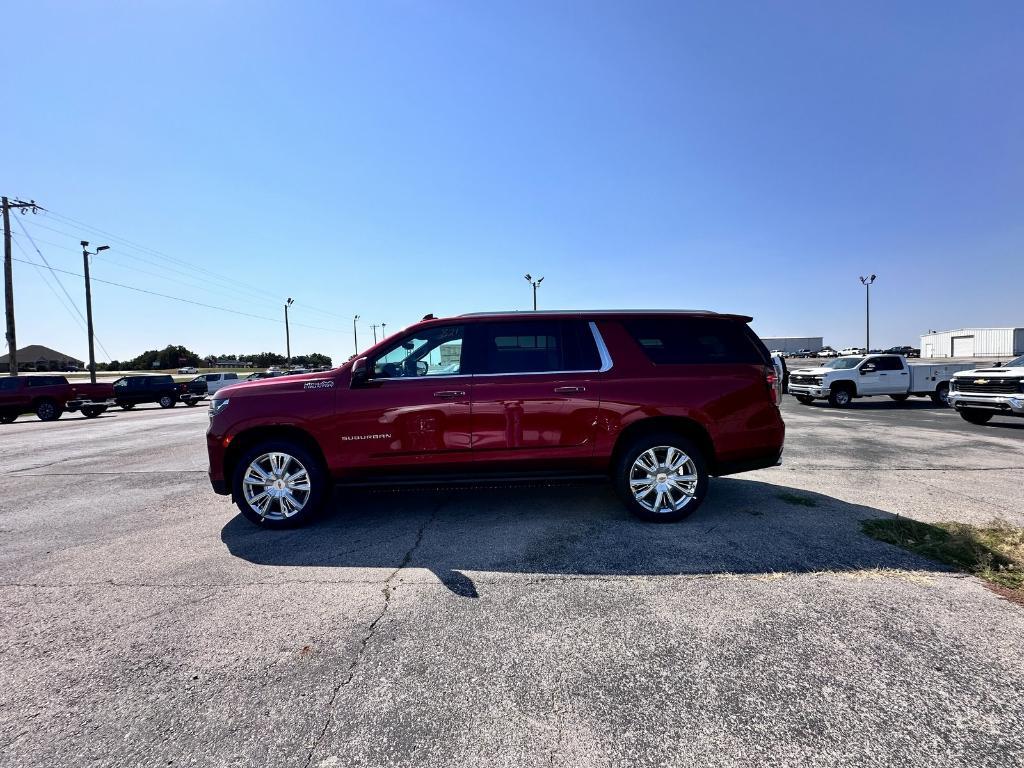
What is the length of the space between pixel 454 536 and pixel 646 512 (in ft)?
5.88

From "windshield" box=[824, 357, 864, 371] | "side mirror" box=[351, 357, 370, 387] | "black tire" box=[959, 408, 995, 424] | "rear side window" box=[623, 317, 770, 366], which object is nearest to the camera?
"side mirror" box=[351, 357, 370, 387]

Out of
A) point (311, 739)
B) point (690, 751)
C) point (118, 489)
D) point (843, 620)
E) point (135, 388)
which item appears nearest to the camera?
point (690, 751)

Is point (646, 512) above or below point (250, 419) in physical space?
below

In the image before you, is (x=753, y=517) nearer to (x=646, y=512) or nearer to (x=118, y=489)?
(x=646, y=512)

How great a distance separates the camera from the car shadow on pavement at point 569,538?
3.43 meters

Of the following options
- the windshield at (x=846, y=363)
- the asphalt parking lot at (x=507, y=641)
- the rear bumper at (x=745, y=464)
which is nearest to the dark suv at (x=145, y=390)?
the asphalt parking lot at (x=507, y=641)

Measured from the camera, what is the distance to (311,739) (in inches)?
74.4

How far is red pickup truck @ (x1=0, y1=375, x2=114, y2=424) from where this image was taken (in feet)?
60.2

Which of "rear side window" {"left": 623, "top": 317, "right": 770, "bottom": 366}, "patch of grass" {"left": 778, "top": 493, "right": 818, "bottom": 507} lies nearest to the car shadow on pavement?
"patch of grass" {"left": 778, "top": 493, "right": 818, "bottom": 507}

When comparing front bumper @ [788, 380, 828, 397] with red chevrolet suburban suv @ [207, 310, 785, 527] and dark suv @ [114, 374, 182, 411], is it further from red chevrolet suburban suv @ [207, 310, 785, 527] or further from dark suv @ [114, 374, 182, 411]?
dark suv @ [114, 374, 182, 411]

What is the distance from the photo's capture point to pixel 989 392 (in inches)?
424

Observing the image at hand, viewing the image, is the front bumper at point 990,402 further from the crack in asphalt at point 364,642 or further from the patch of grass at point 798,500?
the crack in asphalt at point 364,642

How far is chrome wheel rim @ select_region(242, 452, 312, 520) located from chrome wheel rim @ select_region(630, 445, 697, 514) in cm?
314

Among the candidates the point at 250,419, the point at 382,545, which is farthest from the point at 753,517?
the point at 250,419
